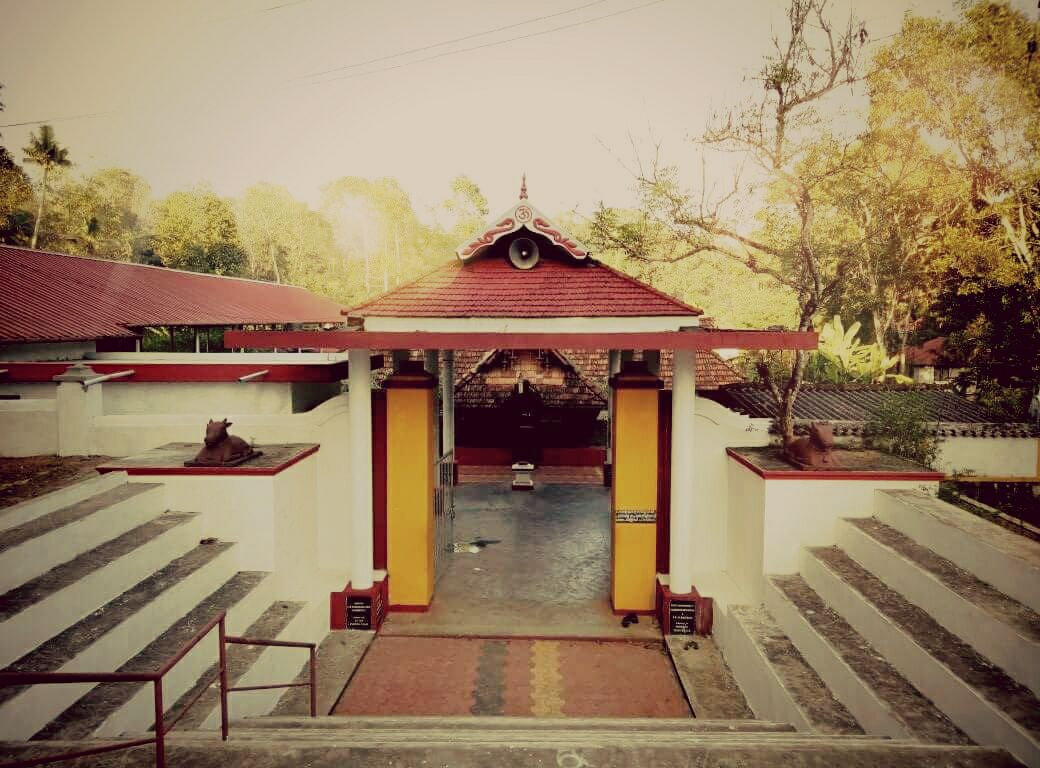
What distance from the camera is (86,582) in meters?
5.96

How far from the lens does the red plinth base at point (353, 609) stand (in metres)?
8.60

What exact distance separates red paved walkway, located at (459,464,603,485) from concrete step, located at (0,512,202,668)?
10818 millimetres

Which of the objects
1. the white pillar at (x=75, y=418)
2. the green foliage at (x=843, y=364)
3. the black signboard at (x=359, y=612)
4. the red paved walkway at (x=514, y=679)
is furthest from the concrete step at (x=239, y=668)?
the green foliage at (x=843, y=364)

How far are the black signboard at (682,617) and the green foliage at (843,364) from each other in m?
11.7

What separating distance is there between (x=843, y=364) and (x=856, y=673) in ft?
49.3

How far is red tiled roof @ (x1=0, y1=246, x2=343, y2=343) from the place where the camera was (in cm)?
1408

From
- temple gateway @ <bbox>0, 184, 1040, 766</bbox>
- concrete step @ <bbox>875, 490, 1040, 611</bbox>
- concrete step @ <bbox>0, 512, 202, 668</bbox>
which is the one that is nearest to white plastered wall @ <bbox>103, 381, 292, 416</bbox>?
temple gateway @ <bbox>0, 184, 1040, 766</bbox>

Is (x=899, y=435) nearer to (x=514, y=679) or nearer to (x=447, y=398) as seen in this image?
(x=514, y=679)

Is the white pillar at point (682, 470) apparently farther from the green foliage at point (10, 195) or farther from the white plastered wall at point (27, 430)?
the green foliage at point (10, 195)

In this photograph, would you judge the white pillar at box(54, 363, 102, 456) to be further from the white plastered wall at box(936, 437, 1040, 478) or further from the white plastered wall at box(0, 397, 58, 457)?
the white plastered wall at box(936, 437, 1040, 478)

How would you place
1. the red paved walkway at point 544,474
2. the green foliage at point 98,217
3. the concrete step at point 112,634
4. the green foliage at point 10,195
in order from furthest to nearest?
the green foliage at point 98,217, the green foliage at point 10,195, the red paved walkway at point 544,474, the concrete step at point 112,634

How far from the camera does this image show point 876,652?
586 centimetres

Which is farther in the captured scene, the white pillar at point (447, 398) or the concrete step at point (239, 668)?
the white pillar at point (447, 398)

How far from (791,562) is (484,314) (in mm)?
5258
